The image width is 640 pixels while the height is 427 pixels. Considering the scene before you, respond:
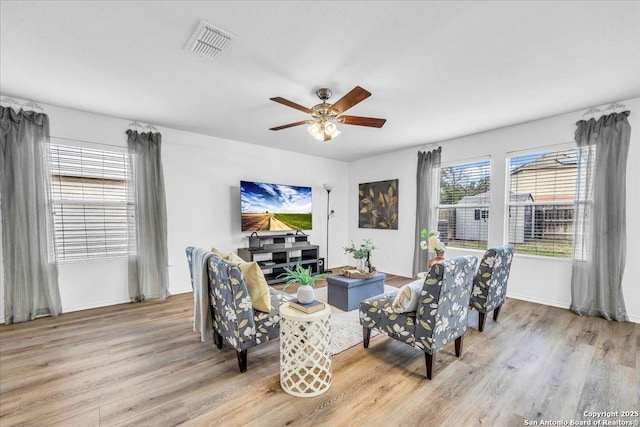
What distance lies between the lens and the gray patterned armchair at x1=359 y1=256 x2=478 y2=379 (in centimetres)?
194

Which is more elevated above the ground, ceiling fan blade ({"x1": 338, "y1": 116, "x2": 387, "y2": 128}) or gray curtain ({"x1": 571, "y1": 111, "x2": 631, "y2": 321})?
ceiling fan blade ({"x1": 338, "y1": 116, "x2": 387, "y2": 128})

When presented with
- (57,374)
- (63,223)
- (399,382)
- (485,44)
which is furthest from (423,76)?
Result: (63,223)

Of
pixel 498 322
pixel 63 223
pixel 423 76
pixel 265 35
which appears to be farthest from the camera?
pixel 63 223

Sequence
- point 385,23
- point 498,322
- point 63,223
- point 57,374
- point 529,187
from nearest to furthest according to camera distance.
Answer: point 385,23, point 57,374, point 498,322, point 63,223, point 529,187

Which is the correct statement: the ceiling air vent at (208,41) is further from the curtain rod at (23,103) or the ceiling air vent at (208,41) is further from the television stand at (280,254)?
the television stand at (280,254)

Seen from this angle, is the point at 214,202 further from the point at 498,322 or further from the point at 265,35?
the point at 498,322

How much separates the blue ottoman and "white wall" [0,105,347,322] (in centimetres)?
209

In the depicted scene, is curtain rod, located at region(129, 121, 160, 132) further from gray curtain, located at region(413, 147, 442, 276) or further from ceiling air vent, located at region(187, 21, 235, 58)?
gray curtain, located at region(413, 147, 442, 276)

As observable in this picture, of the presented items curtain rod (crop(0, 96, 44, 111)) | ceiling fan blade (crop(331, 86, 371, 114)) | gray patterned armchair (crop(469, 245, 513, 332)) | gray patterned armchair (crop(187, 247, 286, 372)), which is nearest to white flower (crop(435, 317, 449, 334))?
gray patterned armchair (crop(469, 245, 513, 332))

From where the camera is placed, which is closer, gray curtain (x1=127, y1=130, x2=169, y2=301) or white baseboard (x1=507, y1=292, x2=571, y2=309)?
white baseboard (x1=507, y1=292, x2=571, y2=309)

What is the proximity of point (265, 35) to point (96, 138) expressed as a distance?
307 centimetres

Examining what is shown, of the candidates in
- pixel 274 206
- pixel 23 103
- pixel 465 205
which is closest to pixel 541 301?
pixel 465 205

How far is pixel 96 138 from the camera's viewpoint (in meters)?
3.61

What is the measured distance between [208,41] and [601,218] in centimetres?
453
